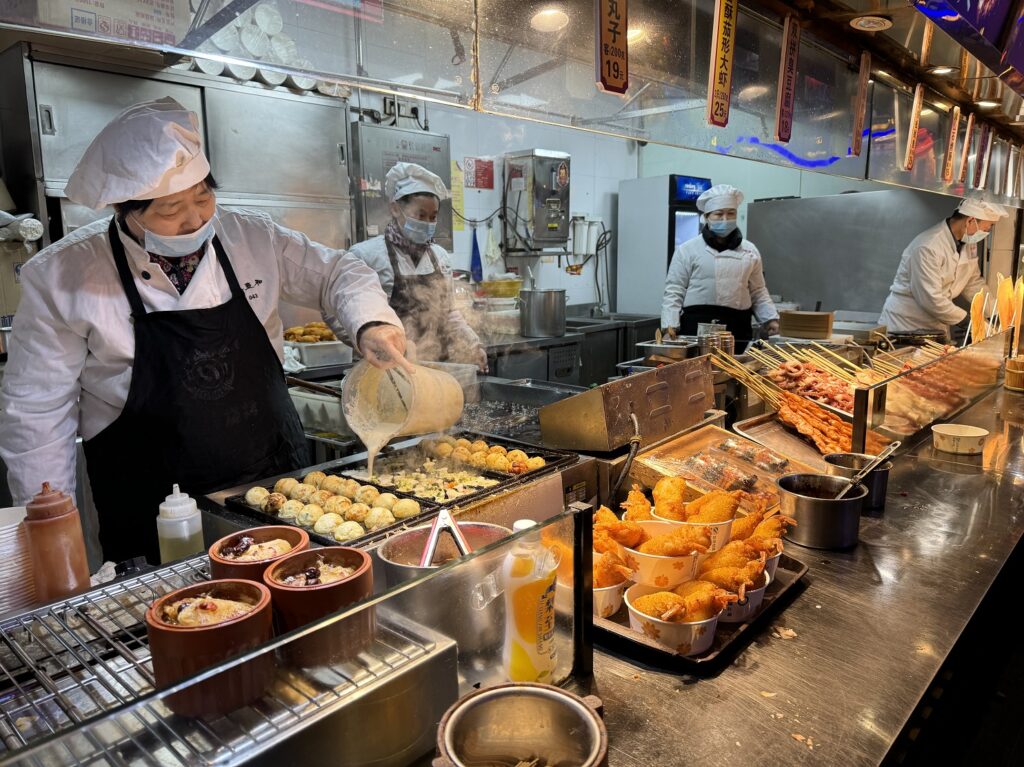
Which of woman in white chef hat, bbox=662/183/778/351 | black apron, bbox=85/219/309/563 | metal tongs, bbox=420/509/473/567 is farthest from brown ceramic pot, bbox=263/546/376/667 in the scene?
woman in white chef hat, bbox=662/183/778/351

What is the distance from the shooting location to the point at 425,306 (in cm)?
509

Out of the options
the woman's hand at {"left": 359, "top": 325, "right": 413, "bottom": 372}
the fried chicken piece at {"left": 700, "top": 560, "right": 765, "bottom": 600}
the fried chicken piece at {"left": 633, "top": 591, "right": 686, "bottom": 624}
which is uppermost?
the woman's hand at {"left": 359, "top": 325, "right": 413, "bottom": 372}

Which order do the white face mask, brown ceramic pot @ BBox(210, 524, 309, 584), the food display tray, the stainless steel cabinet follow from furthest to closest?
the stainless steel cabinet
the white face mask
the food display tray
brown ceramic pot @ BBox(210, 524, 309, 584)

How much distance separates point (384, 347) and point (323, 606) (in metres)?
1.39

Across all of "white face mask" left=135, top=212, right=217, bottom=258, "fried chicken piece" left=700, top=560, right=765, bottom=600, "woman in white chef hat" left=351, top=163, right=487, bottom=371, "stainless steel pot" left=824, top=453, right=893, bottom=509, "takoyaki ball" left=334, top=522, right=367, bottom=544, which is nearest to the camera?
"fried chicken piece" left=700, top=560, right=765, bottom=600

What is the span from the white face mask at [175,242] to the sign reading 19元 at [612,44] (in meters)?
1.40

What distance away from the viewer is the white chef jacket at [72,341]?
211 cm

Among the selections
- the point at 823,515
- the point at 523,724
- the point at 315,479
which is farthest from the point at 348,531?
the point at 823,515

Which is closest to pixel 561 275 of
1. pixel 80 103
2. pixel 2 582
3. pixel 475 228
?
pixel 475 228

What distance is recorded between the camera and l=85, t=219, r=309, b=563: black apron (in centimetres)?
223

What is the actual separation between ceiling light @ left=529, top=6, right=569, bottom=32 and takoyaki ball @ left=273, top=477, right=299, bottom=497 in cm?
167

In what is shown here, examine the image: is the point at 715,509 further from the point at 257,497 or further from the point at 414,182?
the point at 414,182

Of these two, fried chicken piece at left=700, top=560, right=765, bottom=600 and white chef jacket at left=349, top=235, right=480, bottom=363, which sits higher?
white chef jacket at left=349, top=235, right=480, bottom=363

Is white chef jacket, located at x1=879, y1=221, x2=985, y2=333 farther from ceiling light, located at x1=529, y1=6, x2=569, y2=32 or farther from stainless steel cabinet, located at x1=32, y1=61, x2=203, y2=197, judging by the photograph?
stainless steel cabinet, located at x1=32, y1=61, x2=203, y2=197
